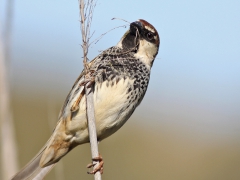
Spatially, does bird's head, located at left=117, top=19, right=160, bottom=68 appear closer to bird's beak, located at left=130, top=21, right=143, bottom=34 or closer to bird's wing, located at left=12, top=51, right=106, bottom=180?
bird's beak, located at left=130, top=21, right=143, bottom=34

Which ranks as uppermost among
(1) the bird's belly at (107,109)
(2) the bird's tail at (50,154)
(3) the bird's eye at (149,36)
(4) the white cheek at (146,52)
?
(3) the bird's eye at (149,36)

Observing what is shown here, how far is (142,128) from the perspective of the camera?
11664 mm

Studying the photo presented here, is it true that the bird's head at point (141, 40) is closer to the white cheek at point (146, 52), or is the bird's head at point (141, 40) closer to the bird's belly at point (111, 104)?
the white cheek at point (146, 52)

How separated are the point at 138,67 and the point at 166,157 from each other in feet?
23.3

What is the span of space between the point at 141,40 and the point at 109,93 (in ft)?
2.11

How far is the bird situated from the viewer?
384 cm

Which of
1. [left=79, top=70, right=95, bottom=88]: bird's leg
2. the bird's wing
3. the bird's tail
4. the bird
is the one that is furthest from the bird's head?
the bird's tail

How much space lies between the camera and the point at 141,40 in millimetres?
4277

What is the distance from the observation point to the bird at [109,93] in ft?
12.6

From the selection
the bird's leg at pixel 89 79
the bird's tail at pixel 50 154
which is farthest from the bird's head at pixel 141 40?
the bird's tail at pixel 50 154

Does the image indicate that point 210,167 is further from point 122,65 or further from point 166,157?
point 122,65

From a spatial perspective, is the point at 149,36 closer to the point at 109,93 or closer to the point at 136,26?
the point at 136,26

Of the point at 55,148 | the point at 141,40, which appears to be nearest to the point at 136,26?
the point at 141,40

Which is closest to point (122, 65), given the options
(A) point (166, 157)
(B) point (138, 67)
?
(B) point (138, 67)
